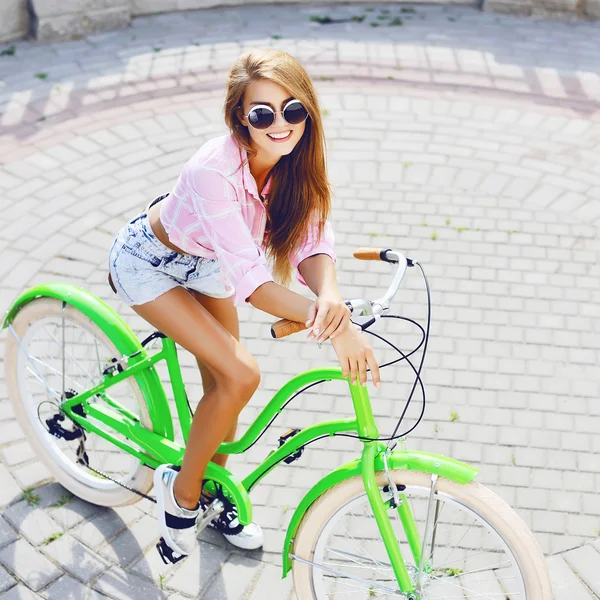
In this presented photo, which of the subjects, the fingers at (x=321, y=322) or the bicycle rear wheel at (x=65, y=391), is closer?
the fingers at (x=321, y=322)

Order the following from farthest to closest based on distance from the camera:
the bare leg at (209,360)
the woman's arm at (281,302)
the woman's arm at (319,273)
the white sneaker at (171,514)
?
the white sneaker at (171,514) < the bare leg at (209,360) < the woman's arm at (319,273) < the woman's arm at (281,302)

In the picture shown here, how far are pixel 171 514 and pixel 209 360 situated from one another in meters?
0.69

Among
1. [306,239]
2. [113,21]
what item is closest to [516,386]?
[306,239]

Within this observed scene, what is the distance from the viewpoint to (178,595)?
3316 millimetres

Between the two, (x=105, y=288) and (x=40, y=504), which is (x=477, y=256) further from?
(x=40, y=504)

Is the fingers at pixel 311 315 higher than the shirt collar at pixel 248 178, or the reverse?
the shirt collar at pixel 248 178

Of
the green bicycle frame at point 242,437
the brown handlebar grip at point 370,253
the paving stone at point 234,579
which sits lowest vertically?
the paving stone at point 234,579

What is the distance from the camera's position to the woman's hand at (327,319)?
2424mm

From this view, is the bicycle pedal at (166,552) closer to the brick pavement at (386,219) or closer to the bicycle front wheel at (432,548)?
the brick pavement at (386,219)

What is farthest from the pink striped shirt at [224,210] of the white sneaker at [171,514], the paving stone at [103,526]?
the paving stone at [103,526]

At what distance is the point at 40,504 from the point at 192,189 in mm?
1831

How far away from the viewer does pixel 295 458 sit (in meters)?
2.96

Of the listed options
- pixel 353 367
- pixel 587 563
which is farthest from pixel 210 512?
pixel 587 563

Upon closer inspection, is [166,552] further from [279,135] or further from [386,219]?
[386,219]
